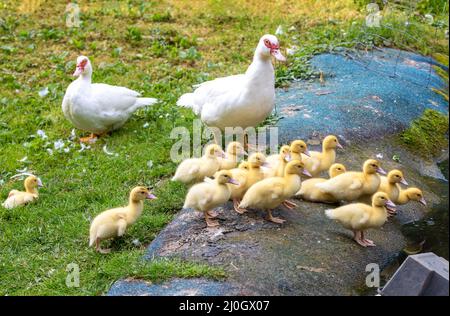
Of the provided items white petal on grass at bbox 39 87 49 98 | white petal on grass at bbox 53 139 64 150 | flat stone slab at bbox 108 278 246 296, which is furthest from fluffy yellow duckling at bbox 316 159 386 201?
white petal on grass at bbox 39 87 49 98

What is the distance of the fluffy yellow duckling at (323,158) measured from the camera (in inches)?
252

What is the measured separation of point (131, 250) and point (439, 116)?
4.52m

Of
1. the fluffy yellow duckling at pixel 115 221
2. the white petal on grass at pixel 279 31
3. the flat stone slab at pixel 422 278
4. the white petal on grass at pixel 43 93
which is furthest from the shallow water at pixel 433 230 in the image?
the white petal on grass at pixel 43 93

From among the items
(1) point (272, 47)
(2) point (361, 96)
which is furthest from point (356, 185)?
(2) point (361, 96)

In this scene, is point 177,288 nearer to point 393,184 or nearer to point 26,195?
point 393,184

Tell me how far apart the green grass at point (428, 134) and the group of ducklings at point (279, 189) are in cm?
127

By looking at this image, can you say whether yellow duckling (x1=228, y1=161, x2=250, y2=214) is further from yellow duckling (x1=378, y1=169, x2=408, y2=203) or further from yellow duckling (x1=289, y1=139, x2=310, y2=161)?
yellow duckling (x1=378, y1=169, x2=408, y2=203)

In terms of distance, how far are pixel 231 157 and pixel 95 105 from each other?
2.44 m

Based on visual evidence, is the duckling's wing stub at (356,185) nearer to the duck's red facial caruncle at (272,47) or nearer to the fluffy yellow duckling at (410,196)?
the fluffy yellow duckling at (410,196)

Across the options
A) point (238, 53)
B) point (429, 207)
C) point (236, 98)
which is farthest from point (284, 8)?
point (429, 207)
